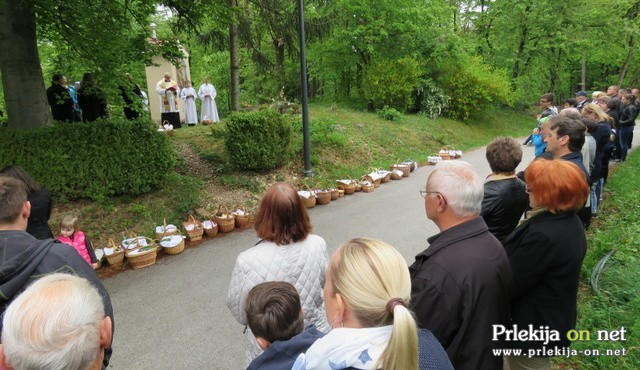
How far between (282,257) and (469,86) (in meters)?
19.8

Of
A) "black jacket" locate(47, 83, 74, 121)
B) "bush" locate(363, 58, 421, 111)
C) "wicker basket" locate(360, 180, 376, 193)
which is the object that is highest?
"bush" locate(363, 58, 421, 111)

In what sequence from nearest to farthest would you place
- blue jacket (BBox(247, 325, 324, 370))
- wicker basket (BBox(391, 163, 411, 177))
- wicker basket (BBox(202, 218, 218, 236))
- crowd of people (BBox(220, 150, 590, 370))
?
crowd of people (BBox(220, 150, 590, 370)) → blue jacket (BBox(247, 325, 324, 370)) → wicker basket (BBox(202, 218, 218, 236)) → wicker basket (BBox(391, 163, 411, 177))

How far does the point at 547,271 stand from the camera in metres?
2.31

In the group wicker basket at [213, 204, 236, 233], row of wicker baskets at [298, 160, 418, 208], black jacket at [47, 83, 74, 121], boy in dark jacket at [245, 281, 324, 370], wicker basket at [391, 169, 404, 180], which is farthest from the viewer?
wicker basket at [391, 169, 404, 180]

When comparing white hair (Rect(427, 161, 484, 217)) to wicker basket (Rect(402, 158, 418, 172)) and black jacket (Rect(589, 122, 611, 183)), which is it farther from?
wicker basket (Rect(402, 158, 418, 172))

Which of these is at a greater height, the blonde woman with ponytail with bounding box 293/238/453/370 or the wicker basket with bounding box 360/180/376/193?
the blonde woman with ponytail with bounding box 293/238/453/370

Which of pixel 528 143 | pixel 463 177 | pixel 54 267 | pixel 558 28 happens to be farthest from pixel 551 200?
pixel 558 28

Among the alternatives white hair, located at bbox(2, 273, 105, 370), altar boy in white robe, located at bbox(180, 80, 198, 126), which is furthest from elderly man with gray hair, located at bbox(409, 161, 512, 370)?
altar boy in white robe, located at bbox(180, 80, 198, 126)

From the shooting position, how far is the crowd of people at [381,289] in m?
1.33

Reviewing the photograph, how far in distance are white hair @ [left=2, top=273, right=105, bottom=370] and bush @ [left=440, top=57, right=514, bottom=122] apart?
20.2 meters

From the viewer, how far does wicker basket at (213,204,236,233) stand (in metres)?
6.82

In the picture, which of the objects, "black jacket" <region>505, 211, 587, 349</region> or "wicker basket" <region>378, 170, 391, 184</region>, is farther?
"wicker basket" <region>378, 170, 391, 184</region>

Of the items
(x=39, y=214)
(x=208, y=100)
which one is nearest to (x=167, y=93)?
(x=208, y=100)

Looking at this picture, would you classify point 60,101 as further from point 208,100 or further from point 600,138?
point 600,138
